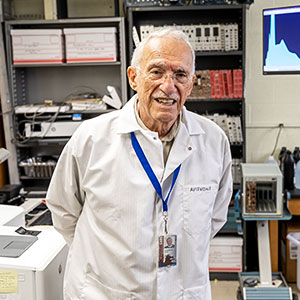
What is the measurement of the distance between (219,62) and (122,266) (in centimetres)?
266

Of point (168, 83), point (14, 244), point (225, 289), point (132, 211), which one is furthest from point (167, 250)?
point (225, 289)

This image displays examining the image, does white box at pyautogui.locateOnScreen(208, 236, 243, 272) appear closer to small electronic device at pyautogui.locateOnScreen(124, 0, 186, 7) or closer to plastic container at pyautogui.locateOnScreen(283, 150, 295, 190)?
plastic container at pyautogui.locateOnScreen(283, 150, 295, 190)

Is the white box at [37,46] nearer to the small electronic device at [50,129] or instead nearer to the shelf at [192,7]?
the small electronic device at [50,129]

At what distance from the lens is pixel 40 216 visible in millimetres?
2414

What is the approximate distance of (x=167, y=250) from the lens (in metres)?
1.34

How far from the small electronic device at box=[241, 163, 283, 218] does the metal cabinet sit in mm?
1219

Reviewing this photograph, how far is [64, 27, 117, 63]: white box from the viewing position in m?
3.30

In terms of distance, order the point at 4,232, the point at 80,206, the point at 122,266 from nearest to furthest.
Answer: the point at 122,266 < the point at 80,206 < the point at 4,232

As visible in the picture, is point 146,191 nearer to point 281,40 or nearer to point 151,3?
point 151,3

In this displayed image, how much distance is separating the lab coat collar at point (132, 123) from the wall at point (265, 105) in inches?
91.8

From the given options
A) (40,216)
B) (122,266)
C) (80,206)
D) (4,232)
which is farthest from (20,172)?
(122,266)

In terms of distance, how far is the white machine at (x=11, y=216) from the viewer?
1.94 meters

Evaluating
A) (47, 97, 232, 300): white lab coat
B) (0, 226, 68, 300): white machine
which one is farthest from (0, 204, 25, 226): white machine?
(47, 97, 232, 300): white lab coat

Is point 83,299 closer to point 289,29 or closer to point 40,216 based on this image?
point 40,216
